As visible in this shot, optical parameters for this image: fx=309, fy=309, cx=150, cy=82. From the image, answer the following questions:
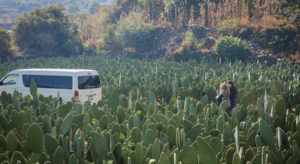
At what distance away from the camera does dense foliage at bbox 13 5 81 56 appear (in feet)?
84.3

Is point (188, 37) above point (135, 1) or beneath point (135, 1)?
beneath

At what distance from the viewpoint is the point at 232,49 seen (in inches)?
693

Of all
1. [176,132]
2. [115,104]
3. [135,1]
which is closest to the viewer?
[176,132]

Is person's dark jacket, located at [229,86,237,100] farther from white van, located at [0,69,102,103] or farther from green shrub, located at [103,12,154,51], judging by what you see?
green shrub, located at [103,12,154,51]

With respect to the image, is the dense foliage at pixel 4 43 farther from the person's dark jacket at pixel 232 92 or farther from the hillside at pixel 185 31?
the person's dark jacket at pixel 232 92

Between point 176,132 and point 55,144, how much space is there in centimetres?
164

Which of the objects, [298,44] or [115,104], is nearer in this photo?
[115,104]

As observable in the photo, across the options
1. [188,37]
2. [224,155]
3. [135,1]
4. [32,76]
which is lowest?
[224,155]

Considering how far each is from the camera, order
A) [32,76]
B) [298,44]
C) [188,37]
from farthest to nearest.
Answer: [188,37] < [298,44] < [32,76]

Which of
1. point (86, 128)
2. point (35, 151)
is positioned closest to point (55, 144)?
point (35, 151)

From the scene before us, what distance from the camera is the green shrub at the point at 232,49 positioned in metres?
17.7

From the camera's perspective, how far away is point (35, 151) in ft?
13.1

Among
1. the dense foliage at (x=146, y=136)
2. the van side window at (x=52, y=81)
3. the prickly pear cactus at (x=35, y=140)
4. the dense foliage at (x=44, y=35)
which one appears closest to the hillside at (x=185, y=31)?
the dense foliage at (x=44, y=35)

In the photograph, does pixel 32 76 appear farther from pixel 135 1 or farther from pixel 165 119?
pixel 135 1
